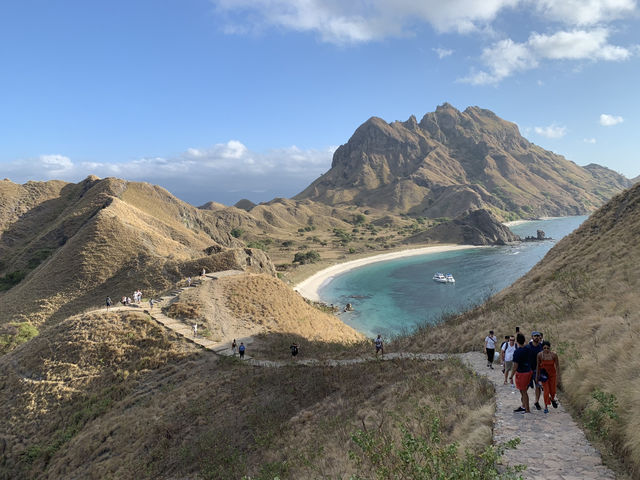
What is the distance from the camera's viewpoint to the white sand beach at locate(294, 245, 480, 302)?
87688 mm

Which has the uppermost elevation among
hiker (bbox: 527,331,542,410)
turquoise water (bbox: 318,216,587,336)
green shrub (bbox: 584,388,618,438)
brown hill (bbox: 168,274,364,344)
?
hiker (bbox: 527,331,542,410)

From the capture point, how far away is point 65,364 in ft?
85.2

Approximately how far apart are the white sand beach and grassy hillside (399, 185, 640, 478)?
5673 centimetres

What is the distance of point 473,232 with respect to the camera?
159875 millimetres

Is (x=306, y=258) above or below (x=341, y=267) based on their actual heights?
above

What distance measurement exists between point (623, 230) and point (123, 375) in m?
40.2

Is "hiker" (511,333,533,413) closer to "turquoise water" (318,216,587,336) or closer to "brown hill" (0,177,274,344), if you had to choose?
"turquoise water" (318,216,587,336)

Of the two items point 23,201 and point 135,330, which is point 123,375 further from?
point 23,201

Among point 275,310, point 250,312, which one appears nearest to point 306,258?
point 275,310

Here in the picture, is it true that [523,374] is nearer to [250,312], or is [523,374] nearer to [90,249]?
[250,312]

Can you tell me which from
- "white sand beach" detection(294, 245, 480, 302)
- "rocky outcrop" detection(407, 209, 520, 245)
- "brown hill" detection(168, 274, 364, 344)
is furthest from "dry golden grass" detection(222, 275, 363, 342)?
"rocky outcrop" detection(407, 209, 520, 245)

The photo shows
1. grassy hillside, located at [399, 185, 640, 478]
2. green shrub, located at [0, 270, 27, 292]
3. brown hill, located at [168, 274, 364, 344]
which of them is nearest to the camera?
grassy hillside, located at [399, 185, 640, 478]

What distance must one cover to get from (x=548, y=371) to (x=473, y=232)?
540ft

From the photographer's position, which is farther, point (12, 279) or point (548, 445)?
point (12, 279)
